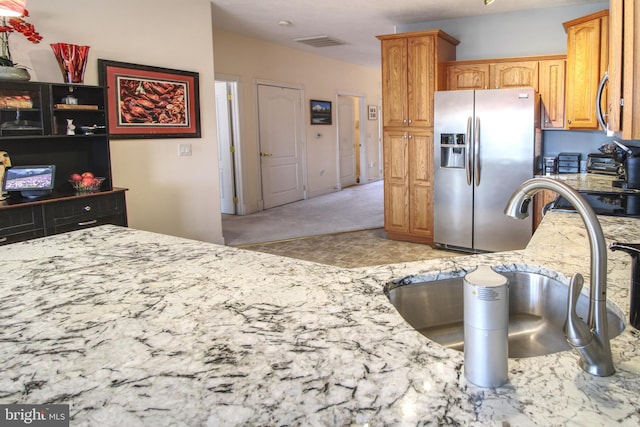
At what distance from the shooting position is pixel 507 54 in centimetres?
534

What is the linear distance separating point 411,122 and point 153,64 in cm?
268

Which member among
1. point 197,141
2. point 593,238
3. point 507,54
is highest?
point 507,54

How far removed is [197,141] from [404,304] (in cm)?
393

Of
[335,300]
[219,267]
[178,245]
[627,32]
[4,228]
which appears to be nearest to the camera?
[627,32]

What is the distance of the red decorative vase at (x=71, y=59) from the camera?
3467mm

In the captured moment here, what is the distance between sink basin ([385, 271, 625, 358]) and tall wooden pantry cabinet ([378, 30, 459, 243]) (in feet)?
12.4

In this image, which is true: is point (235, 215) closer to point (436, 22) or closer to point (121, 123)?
point (121, 123)

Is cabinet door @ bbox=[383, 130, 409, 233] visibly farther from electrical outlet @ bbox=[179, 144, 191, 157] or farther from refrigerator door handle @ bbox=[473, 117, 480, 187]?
electrical outlet @ bbox=[179, 144, 191, 157]

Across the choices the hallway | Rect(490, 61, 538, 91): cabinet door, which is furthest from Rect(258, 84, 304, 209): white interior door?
Rect(490, 61, 538, 91): cabinet door

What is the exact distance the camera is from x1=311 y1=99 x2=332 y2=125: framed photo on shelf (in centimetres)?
862

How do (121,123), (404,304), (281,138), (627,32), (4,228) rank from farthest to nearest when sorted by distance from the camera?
(281,138)
(121,123)
(4,228)
(404,304)
(627,32)

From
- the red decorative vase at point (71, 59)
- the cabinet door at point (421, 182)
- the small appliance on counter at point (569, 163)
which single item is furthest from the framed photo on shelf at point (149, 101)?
the small appliance on counter at point (569, 163)

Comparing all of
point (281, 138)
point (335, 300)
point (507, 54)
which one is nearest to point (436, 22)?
point (507, 54)

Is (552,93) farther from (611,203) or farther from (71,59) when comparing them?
(71,59)
